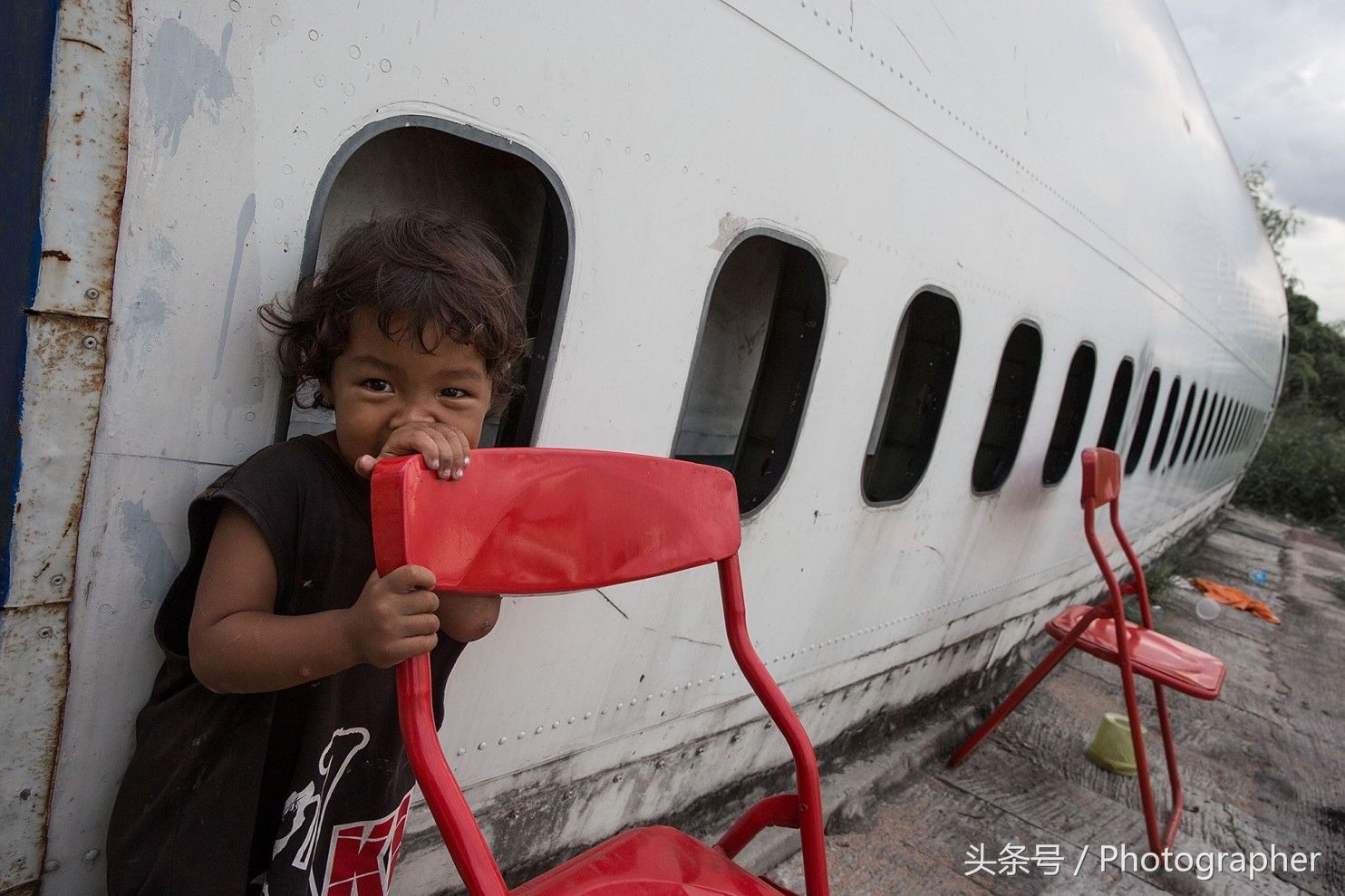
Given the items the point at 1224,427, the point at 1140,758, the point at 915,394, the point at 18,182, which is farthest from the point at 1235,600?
the point at 18,182

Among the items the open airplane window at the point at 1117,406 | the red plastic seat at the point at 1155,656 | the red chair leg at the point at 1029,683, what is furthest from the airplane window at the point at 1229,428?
the red chair leg at the point at 1029,683

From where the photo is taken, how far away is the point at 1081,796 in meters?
4.13

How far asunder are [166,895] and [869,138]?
200cm

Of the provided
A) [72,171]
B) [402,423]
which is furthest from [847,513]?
[72,171]

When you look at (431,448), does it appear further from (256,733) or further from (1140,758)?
(1140,758)

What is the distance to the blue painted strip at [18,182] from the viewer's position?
848 mm

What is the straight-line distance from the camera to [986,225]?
275 cm

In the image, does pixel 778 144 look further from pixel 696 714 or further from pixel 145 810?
pixel 145 810

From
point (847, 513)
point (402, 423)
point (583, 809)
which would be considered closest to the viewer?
point (402, 423)

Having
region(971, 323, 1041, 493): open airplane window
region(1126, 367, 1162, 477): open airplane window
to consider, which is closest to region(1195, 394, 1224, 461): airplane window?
region(1126, 367, 1162, 477): open airplane window

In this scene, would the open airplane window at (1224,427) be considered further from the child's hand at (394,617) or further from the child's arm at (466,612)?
the child's hand at (394,617)

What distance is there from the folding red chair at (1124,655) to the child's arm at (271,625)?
333 cm

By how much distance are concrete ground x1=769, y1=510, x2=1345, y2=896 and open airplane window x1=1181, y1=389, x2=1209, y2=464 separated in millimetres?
2178

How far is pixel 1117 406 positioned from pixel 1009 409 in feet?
5.68
